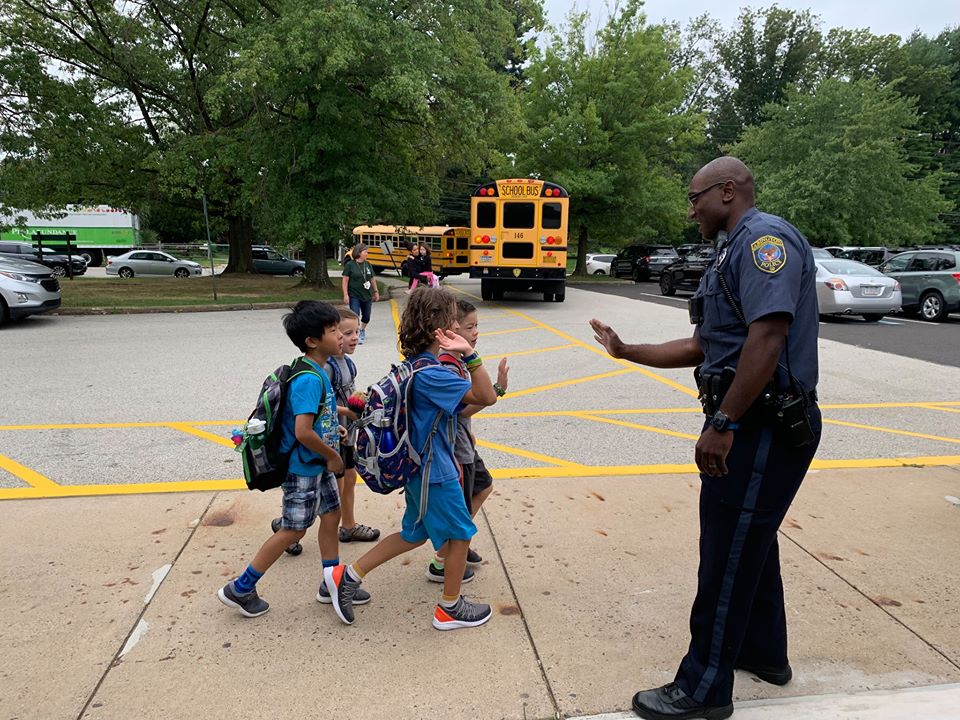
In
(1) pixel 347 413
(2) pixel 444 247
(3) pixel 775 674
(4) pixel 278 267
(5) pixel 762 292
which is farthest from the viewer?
(2) pixel 444 247

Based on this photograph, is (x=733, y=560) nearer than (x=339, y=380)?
Yes

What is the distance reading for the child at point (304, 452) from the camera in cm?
284

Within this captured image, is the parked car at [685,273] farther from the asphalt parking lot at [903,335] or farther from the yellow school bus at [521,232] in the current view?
the asphalt parking lot at [903,335]

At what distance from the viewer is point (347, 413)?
3.35 m

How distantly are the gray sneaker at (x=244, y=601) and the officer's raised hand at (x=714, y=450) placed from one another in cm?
201

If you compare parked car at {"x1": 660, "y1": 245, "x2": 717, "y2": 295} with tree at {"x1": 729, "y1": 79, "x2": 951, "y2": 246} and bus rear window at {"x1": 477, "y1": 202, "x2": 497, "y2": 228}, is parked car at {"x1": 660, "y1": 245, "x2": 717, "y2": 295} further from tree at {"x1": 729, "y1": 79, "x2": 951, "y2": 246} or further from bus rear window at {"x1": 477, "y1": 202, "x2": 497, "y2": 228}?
tree at {"x1": 729, "y1": 79, "x2": 951, "y2": 246}

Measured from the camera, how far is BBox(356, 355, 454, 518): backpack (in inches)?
107

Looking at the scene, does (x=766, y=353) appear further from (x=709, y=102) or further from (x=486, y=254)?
(x=709, y=102)

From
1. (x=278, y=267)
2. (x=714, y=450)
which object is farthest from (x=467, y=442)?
(x=278, y=267)

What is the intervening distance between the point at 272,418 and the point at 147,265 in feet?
105

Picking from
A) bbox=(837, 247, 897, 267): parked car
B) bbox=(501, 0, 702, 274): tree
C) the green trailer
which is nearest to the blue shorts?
bbox=(837, 247, 897, 267): parked car

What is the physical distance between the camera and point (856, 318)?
15.3m

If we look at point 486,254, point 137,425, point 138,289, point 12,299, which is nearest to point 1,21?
point 138,289

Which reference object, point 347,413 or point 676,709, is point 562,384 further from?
point 676,709
